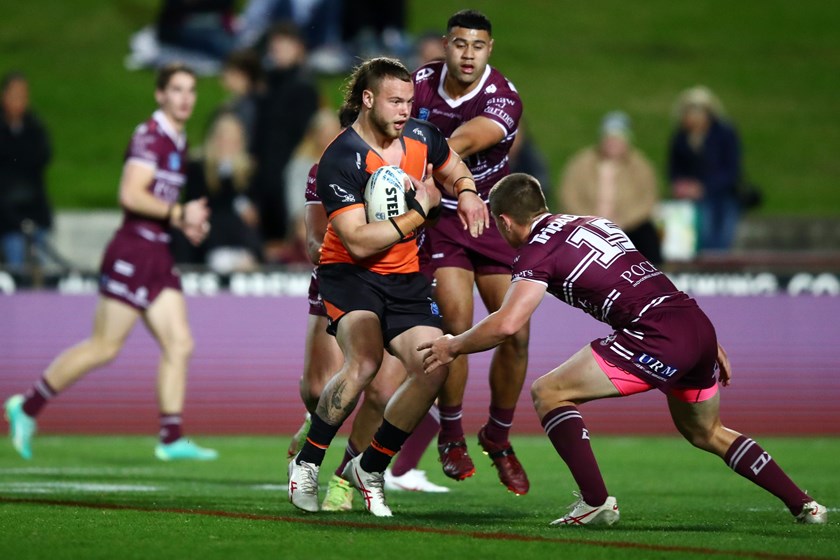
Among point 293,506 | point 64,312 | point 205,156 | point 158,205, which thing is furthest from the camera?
point 205,156

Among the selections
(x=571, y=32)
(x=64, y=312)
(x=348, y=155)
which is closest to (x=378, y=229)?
(x=348, y=155)

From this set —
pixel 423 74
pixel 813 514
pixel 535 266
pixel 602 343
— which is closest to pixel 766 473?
pixel 813 514

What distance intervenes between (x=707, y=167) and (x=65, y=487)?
9927mm

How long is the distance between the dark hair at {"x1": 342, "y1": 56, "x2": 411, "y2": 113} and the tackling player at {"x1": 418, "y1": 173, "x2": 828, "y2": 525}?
89 cm

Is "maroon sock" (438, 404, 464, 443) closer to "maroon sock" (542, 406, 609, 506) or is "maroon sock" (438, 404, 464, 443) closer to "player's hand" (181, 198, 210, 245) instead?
"maroon sock" (542, 406, 609, 506)

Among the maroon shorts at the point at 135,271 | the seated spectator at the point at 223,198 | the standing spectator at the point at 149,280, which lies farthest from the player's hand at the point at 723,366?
the seated spectator at the point at 223,198

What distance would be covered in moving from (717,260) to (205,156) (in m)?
5.49

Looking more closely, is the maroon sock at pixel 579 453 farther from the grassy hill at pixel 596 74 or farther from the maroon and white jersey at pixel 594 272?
the grassy hill at pixel 596 74

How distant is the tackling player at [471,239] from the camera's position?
892 centimetres

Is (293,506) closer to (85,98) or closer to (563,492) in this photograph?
(563,492)

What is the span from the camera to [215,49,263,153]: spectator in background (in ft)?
54.5

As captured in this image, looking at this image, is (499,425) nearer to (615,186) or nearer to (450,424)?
(450,424)

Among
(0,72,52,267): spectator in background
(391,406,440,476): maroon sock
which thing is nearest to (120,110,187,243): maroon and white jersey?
(391,406,440,476): maroon sock

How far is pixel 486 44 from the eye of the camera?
898 cm
